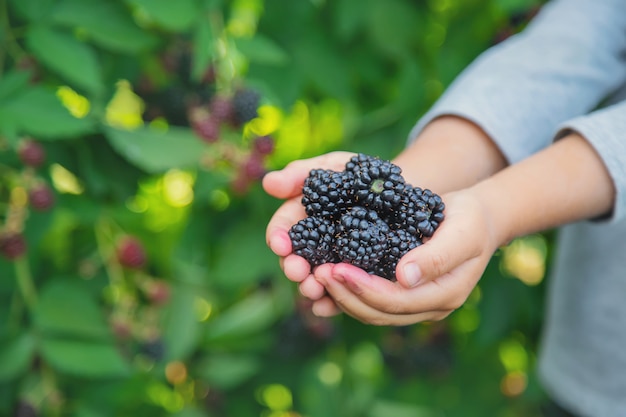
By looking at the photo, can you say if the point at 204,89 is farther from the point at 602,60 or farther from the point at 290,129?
the point at 602,60

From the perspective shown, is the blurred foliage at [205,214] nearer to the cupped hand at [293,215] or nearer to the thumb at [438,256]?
the cupped hand at [293,215]

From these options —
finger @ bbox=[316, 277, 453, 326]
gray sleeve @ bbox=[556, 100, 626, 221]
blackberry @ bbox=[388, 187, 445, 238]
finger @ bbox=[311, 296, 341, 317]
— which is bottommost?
finger @ bbox=[311, 296, 341, 317]

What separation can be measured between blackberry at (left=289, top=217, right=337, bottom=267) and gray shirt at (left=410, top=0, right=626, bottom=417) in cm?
28

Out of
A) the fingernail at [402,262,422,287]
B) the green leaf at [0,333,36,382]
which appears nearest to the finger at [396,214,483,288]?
the fingernail at [402,262,422,287]

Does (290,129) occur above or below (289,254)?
below

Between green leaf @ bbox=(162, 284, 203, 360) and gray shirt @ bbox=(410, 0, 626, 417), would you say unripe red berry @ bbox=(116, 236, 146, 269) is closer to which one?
green leaf @ bbox=(162, 284, 203, 360)

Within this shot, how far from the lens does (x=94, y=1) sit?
3.72ft

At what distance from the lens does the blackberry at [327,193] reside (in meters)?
0.86

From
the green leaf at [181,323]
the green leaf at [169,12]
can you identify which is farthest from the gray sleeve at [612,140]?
the green leaf at [181,323]

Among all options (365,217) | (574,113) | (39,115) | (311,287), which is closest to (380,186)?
(365,217)

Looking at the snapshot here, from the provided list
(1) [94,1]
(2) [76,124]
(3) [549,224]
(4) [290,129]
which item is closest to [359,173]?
(3) [549,224]

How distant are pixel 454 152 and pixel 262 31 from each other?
1.68 feet

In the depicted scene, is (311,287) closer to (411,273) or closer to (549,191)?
(411,273)

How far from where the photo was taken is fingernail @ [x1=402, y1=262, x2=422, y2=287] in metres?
0.75
